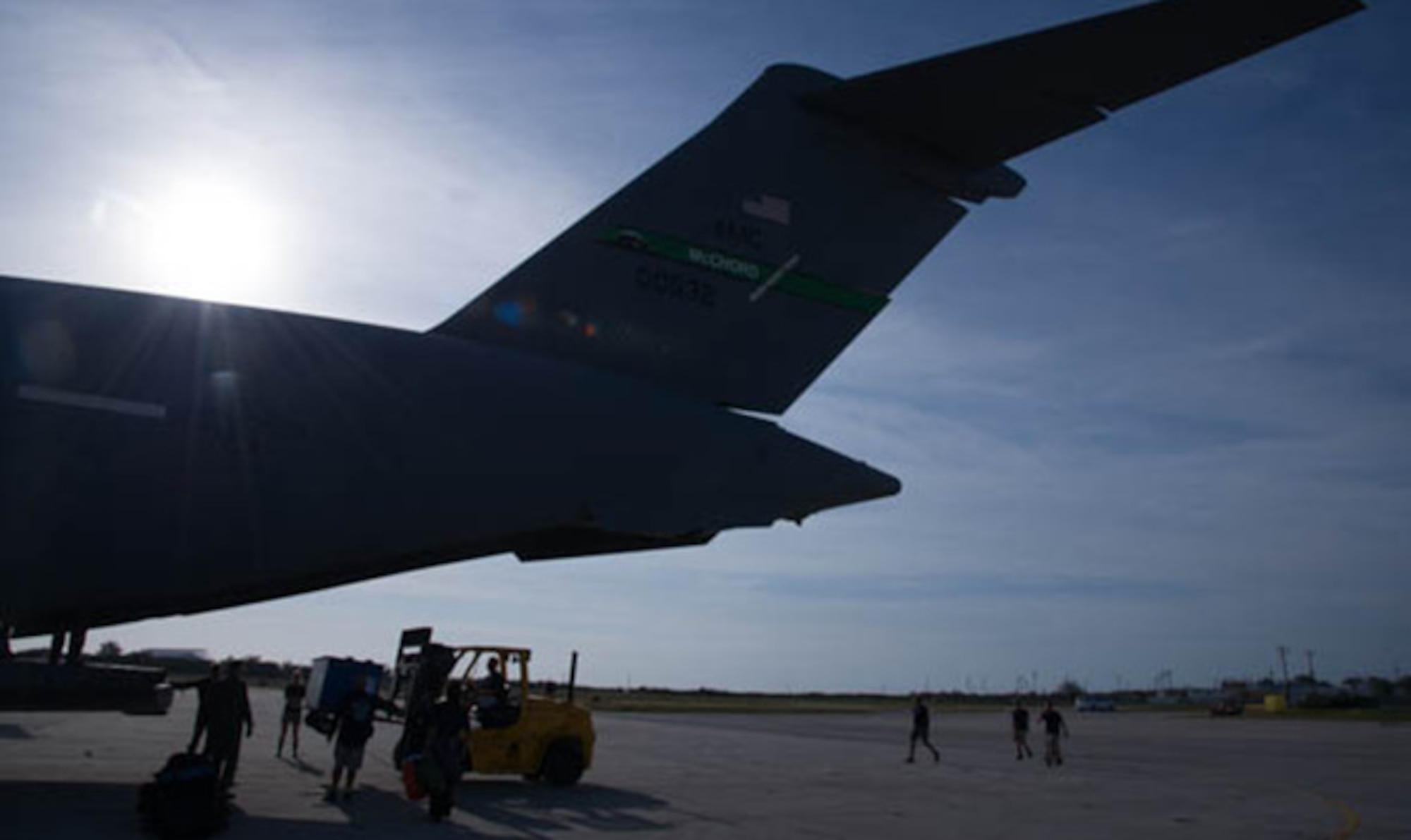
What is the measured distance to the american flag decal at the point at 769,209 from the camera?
877 cm

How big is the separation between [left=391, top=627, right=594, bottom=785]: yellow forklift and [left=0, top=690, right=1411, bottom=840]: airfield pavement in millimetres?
298

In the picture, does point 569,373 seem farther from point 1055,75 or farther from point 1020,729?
point 1020,729

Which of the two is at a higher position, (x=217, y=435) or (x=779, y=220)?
(x=779, y=220)

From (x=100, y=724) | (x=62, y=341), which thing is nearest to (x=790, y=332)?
(x=62, y=341)

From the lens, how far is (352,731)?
9828 mm

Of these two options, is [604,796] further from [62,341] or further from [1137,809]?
[62,341]

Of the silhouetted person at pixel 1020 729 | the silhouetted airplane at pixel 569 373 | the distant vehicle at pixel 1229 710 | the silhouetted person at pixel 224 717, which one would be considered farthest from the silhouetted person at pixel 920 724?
the distant vehicle at pixel 1229 710

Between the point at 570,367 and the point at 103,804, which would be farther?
the point at 103,804

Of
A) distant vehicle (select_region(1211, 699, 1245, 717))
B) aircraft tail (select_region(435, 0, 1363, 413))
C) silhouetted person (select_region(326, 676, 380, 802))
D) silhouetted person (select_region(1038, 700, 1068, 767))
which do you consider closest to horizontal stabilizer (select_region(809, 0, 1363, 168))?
aircraft tail (select_region(435, 0, 1363, 413))

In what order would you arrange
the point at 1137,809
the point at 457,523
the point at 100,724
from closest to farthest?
the point at 457,523 < the point at 1137,809 < the point at 100,724

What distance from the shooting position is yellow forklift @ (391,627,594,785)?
11.6 m

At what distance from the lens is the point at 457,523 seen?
7.50 meters

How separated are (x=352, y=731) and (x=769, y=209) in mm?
5857

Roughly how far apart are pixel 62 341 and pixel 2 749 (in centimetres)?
950
